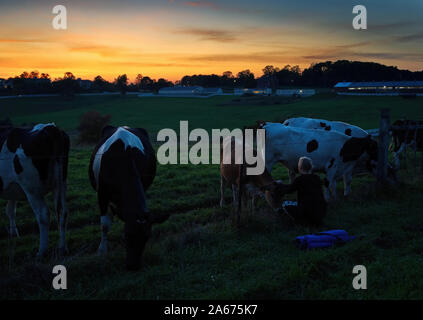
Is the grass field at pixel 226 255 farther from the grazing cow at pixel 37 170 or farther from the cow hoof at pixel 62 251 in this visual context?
the grazing cow at pixel 37 170

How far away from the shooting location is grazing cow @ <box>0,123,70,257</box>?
22.3ft

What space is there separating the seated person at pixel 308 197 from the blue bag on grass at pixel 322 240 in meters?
0.77

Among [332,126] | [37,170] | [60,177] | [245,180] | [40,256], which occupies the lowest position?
[40,256]

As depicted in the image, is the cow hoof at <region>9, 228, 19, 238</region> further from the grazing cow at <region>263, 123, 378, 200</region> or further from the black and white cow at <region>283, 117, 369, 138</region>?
the black and white cow at <region>283, 117, 369, 138</region>

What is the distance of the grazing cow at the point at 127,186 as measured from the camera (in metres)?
5.58

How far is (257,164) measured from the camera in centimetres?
855

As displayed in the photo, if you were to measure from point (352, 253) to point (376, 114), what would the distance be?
46181mm

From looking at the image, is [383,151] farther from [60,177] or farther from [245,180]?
[60,177]

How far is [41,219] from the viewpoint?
6770mm

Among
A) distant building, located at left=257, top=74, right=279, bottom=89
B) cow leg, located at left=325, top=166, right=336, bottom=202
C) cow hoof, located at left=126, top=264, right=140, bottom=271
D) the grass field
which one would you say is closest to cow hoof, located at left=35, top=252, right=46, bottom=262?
the grass field

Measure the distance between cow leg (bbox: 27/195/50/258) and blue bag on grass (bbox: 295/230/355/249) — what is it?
15.1 ft

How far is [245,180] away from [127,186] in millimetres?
3478

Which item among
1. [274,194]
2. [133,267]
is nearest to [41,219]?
[133,267]
